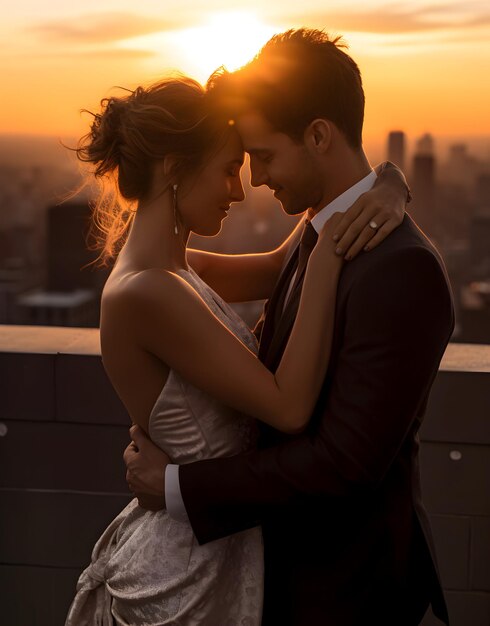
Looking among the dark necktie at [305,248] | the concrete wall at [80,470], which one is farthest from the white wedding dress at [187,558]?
the concrete wall at [80,470]

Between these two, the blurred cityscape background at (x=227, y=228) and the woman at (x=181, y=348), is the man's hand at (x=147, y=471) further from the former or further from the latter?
the blurred cityscape background at (x=227, y=228)

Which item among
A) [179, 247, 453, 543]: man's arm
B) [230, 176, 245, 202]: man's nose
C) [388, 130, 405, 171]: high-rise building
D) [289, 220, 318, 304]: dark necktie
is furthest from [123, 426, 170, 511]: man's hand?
[388, 130, 405, 171]: high-rise building

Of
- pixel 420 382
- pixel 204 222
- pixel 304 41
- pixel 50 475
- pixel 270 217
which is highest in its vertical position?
pixel 304 41

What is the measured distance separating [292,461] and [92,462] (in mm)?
1457

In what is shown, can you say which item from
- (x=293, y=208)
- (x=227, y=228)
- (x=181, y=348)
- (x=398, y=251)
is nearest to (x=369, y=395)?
(x=398, y=251)

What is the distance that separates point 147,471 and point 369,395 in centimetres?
59

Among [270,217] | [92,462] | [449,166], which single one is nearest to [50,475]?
[92,462]

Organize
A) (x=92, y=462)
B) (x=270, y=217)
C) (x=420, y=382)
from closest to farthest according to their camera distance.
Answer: (x=420, y=382) → (x=92, y=462) → (x=270, y=217)

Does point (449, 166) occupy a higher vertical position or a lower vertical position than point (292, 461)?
lower

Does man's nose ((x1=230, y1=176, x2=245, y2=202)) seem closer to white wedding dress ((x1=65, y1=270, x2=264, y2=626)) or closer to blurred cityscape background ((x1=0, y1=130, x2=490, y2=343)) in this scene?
→ white wedding dress ((x1=65, y1=270, x2=264, y2=626))

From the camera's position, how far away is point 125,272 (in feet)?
8.09

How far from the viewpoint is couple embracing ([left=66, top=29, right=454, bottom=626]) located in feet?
7.55

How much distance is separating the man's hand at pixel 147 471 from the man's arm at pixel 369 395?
186 millimetres

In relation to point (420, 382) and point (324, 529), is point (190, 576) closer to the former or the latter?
point (324, 529)
